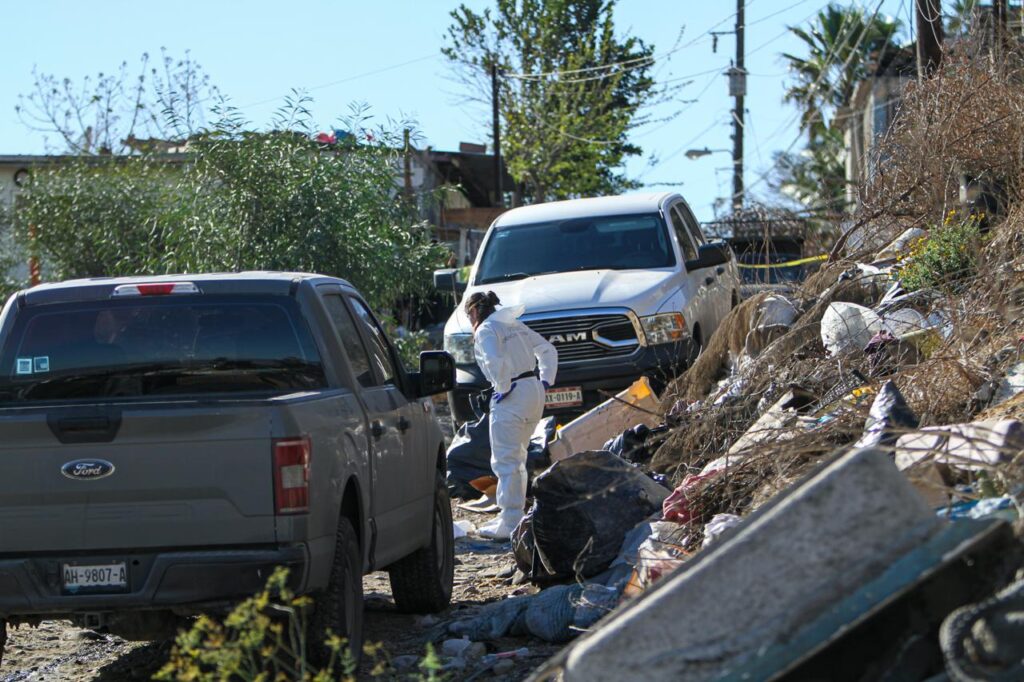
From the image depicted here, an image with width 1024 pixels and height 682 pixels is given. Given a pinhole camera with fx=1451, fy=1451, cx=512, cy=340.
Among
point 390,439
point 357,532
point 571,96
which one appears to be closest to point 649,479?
point 390,439

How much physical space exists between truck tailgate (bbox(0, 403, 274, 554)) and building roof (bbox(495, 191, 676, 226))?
8.47 meters

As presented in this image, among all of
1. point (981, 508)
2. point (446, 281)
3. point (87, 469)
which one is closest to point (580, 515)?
point (87, 469)

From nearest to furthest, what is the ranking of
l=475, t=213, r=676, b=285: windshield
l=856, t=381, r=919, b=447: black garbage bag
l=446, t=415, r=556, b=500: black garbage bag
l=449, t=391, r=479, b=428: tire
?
l=856, t=381, r=919, b=447: black garbage bag → l=446, t=415, r=556, b=500: black garbage bag → l=449, t=391, r=479, b=428: tire → l=475, t=213, r=676, b=285: windshield

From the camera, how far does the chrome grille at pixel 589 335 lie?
1225cm

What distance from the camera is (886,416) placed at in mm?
6484

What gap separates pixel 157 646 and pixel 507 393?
3653 millimetres

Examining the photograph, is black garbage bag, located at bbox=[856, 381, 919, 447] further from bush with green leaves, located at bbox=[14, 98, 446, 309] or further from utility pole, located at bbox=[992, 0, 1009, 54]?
bush with green leaves, located at bbox=[14, 98, 446, 309]

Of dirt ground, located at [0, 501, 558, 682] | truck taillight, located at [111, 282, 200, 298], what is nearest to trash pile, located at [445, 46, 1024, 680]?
dirt ground, located at [0, 501, 558, 682]

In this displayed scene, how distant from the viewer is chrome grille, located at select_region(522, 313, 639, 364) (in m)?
12.2

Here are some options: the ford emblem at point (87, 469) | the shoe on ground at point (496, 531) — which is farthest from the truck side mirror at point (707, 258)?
the ford emblem at point (87, 469)

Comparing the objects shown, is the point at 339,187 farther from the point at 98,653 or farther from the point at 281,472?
Result: the point at 281,472

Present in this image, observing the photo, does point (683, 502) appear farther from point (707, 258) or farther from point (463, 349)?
point (707, 258)

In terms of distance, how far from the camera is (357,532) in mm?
6371

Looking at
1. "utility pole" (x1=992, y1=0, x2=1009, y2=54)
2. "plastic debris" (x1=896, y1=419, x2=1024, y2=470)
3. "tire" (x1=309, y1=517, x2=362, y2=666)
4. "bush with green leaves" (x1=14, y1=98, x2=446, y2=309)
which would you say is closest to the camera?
"plastic debris" (x1=896, y1=419, x2=1024, y2=470)
